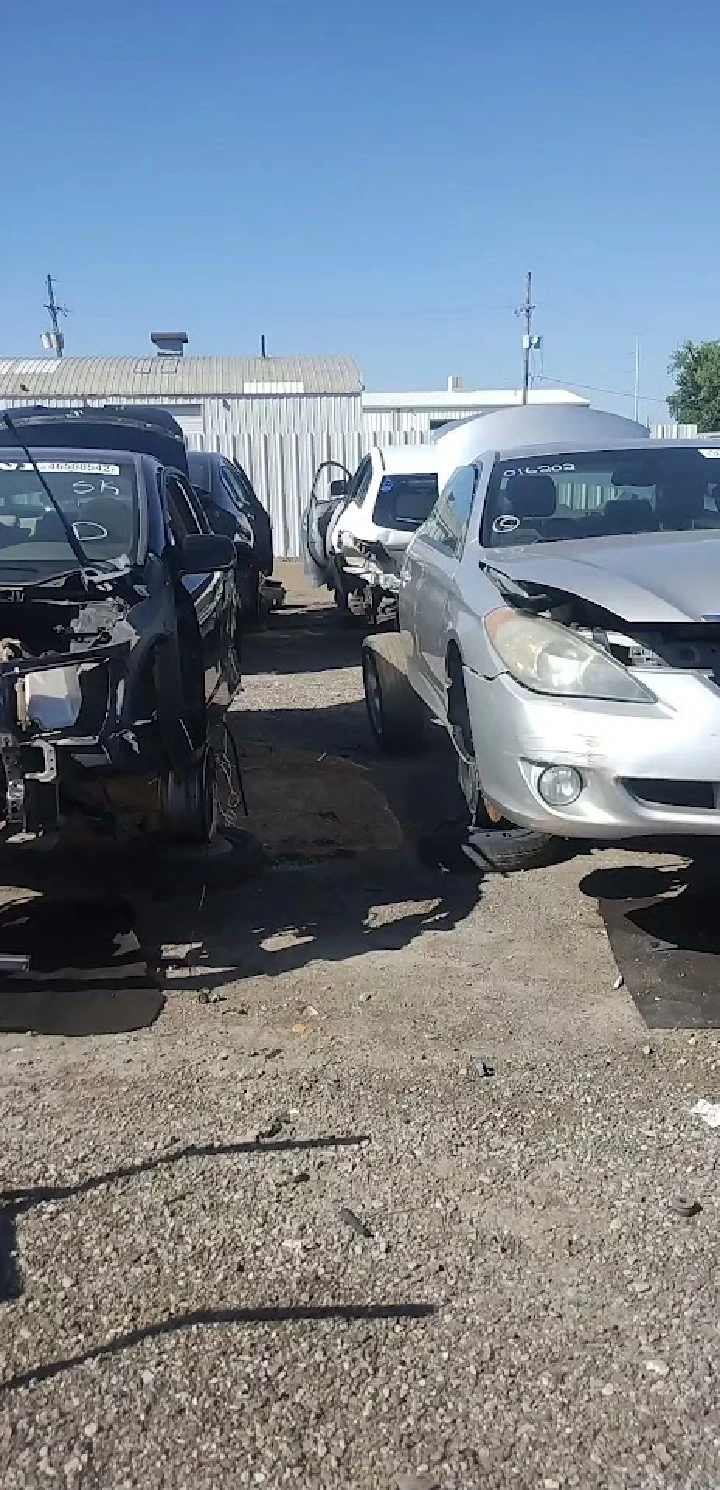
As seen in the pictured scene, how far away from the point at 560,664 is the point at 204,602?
6.31 feet

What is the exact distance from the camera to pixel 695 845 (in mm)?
4586

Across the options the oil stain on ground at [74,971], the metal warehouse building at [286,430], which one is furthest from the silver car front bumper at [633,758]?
the metal warehouse building at [286,430]

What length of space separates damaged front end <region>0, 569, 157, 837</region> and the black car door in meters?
0.41

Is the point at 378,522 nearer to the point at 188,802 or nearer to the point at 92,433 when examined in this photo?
the point at 92,433

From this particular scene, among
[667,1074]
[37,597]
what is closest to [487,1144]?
[667,1074]

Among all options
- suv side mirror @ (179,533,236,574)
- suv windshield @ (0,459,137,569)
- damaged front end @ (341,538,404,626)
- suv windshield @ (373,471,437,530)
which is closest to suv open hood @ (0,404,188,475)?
damaged front end @ (341,538,404,626)

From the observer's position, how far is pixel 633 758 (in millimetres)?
4250

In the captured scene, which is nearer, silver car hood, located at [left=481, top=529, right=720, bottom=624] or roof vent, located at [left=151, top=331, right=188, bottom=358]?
silver car hood, located at [left=481, top=529, right=720, bottom=624]

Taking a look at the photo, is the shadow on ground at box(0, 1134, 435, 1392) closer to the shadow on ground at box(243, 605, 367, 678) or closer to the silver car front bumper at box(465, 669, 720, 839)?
the silver car front bumper at box(465, 669, 720, 839)

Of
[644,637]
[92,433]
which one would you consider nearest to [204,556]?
[644,637]

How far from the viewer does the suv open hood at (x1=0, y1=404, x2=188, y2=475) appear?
10391 mm

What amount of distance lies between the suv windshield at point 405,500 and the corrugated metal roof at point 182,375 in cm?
2137

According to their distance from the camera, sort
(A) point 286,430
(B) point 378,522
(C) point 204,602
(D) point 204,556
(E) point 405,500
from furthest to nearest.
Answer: (A) point 286,430, (E) point 405,500, (B) point 378,522, (C) point 204,602, (D) point 204,556

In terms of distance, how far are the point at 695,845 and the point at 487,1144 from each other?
1.56m
